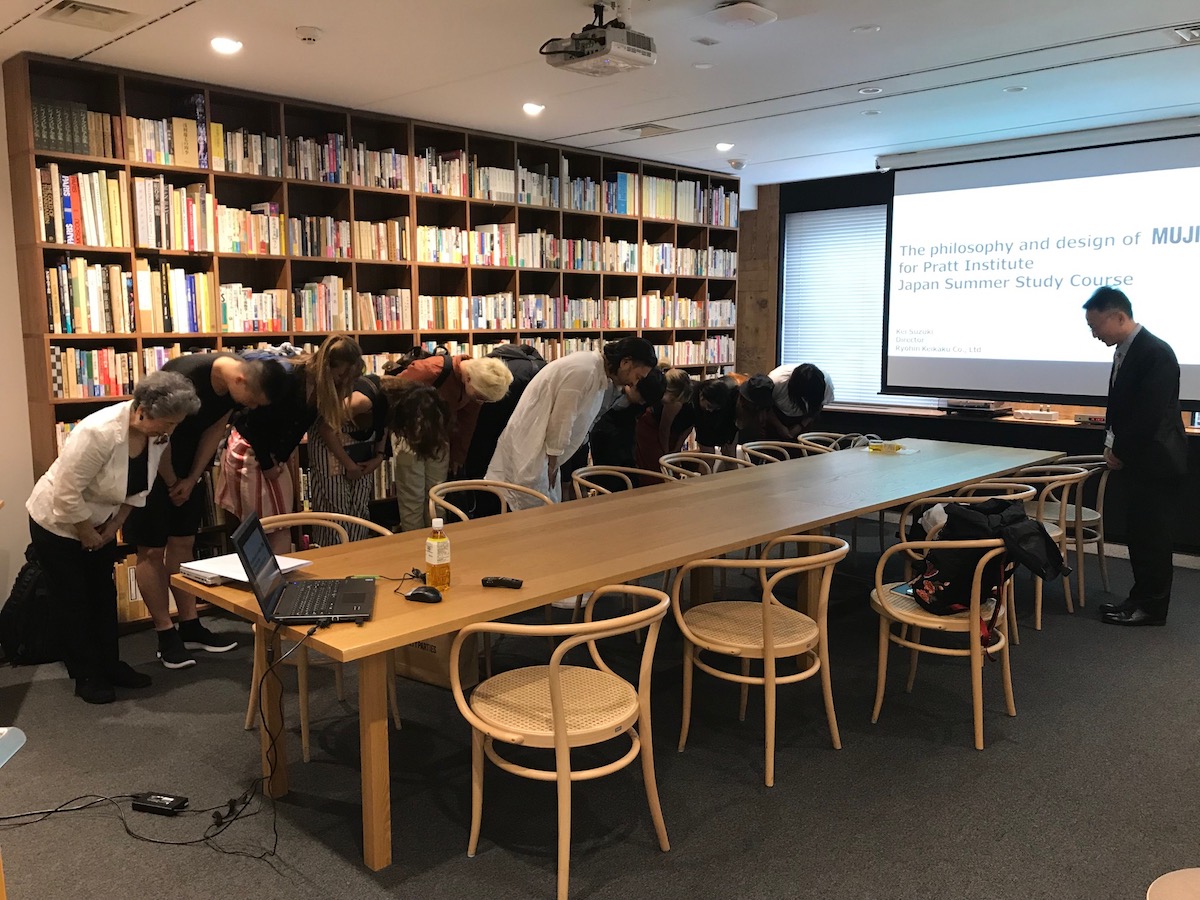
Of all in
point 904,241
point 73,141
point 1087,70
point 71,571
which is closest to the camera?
point 71,571

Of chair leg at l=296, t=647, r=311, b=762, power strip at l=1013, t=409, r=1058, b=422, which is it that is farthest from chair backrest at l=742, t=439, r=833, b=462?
chair leg at l=296, t=647, r=311, b=762

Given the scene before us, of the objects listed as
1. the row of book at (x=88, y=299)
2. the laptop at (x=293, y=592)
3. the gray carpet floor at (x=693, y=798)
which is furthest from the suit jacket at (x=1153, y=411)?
the row of book at (x=88, y=299)

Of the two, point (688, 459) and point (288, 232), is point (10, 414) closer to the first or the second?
point (288, 232)

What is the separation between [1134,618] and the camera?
468cm

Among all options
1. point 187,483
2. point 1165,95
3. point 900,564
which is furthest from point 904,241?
point 187,483

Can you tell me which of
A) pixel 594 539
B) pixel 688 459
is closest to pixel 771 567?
pixel 594 539

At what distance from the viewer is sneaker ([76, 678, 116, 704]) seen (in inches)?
144

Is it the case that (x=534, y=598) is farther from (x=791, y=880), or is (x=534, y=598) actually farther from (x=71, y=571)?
(x=71, y=571)

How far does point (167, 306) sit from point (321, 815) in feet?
9.87

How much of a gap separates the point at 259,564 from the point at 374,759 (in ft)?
2.02

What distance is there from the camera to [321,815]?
9.23 feet

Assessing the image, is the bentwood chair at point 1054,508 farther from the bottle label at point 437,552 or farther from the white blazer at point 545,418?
the bottle label at point 437,552

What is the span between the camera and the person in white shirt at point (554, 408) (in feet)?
14.2

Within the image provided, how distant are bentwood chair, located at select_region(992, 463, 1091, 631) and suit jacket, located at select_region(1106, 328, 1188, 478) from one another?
28 cm
